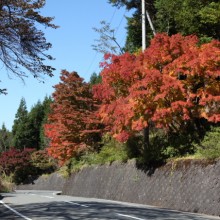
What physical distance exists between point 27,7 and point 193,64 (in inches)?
362

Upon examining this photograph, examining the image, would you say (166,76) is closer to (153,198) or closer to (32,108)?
(153,198)

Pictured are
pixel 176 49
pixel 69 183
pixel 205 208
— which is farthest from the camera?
pixel 69 183

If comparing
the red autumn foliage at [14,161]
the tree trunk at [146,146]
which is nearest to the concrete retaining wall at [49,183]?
the red autumn foliage at [14,161]

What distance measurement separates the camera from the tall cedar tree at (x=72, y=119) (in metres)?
33.1

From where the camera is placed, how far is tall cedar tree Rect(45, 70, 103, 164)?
1304 inches

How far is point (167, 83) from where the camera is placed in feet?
61.8

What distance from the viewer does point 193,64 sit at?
1877 cm

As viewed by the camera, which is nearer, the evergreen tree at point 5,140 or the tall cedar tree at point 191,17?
the tall cedar tree at point 191,17

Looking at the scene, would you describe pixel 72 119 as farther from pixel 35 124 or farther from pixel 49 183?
pixel 35 124

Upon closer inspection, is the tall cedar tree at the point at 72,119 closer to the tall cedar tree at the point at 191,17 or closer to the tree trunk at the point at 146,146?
the tall cedar tree at the point at 191,17

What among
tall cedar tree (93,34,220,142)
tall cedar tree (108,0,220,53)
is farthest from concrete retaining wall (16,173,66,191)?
tall cedar tree (93,34,220,142)

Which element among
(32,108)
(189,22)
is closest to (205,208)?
(189,22)

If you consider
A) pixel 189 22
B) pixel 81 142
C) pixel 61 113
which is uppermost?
pixel 189 22

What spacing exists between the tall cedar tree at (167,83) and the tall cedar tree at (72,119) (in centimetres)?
1129
